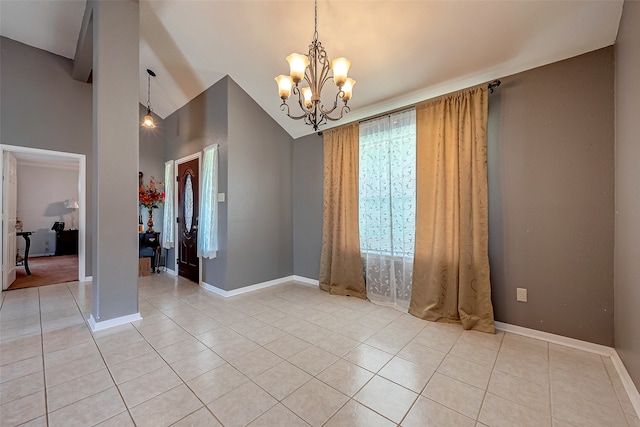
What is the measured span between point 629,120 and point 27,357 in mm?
4746

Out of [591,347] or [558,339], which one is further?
[558,339]

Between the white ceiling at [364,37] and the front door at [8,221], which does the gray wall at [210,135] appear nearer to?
the white ceiling at [364,37]

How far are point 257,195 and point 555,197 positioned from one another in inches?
137

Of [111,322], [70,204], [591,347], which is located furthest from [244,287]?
[70,204]

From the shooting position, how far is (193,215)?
14.3 feet

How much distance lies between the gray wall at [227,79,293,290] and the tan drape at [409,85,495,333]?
2.22 metres

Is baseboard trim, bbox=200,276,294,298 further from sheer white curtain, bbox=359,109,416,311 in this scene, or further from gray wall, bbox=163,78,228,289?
sheer white curtain, bbox=359,109,416,311

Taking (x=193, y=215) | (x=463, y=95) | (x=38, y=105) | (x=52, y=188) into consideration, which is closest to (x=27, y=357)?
(x=193, y=215)

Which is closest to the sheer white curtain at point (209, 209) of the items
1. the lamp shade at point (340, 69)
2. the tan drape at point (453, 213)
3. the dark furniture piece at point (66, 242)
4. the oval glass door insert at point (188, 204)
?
the oval glass door insert at point (188, 204)

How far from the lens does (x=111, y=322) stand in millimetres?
2535

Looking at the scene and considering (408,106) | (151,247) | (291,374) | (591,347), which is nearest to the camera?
(291,374)

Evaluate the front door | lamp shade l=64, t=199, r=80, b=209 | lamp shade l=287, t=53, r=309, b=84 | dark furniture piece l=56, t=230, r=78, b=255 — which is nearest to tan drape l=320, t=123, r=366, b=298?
lamp shade l=287, t=53, r=309, b=84

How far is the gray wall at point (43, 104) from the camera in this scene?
3.67 m

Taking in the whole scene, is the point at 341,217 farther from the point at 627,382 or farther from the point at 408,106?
the point at 627,382
